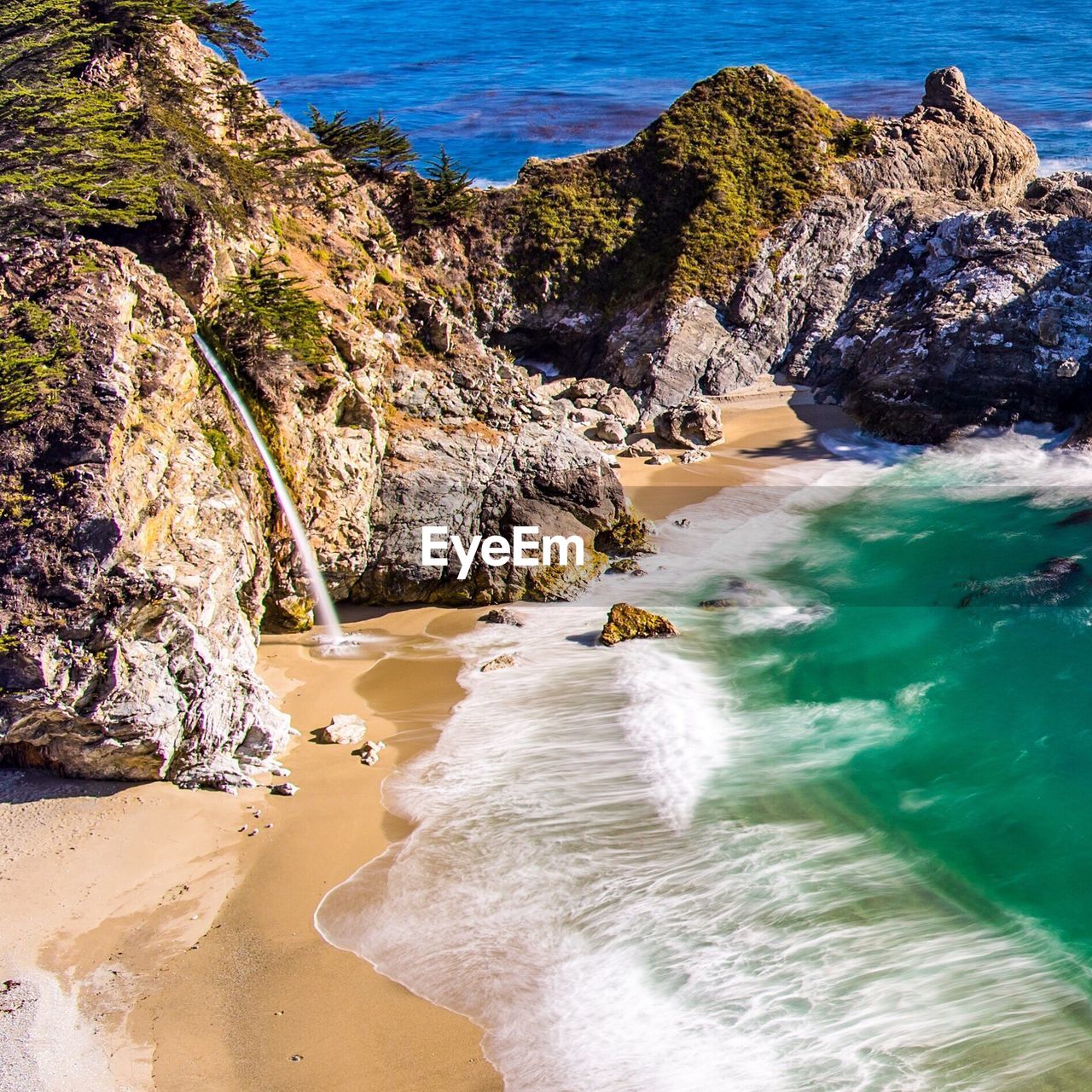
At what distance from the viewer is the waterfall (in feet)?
57.0

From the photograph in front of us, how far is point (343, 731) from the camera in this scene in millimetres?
15562

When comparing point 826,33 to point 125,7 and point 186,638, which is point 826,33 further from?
point 186,638

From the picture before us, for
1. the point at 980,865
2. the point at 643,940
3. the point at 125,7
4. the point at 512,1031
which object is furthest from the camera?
the point at 125,7

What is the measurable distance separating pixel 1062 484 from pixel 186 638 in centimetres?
1814

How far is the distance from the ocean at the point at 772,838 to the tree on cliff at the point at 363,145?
12.6 meters

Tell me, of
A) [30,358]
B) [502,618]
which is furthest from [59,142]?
[502,618]

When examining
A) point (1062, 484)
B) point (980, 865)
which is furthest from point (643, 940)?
point (1062, 484)

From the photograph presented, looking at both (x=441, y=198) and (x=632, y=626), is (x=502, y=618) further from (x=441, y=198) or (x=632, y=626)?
(x=441, y=198)

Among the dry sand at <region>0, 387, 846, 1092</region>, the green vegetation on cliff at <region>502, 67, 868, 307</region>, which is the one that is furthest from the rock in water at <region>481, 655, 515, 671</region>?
the green vegetation on cliff at <region>502, 67, 868, 307</region>

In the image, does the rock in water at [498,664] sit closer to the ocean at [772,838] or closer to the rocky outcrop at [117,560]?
the ocean at [772,838]

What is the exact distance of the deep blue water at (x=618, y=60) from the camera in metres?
50.2

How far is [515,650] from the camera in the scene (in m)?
18.2

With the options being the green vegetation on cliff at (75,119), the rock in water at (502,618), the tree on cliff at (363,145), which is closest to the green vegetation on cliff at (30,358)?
the green vegetation on cliff at (75,119)

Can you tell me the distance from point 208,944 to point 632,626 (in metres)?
8.67
